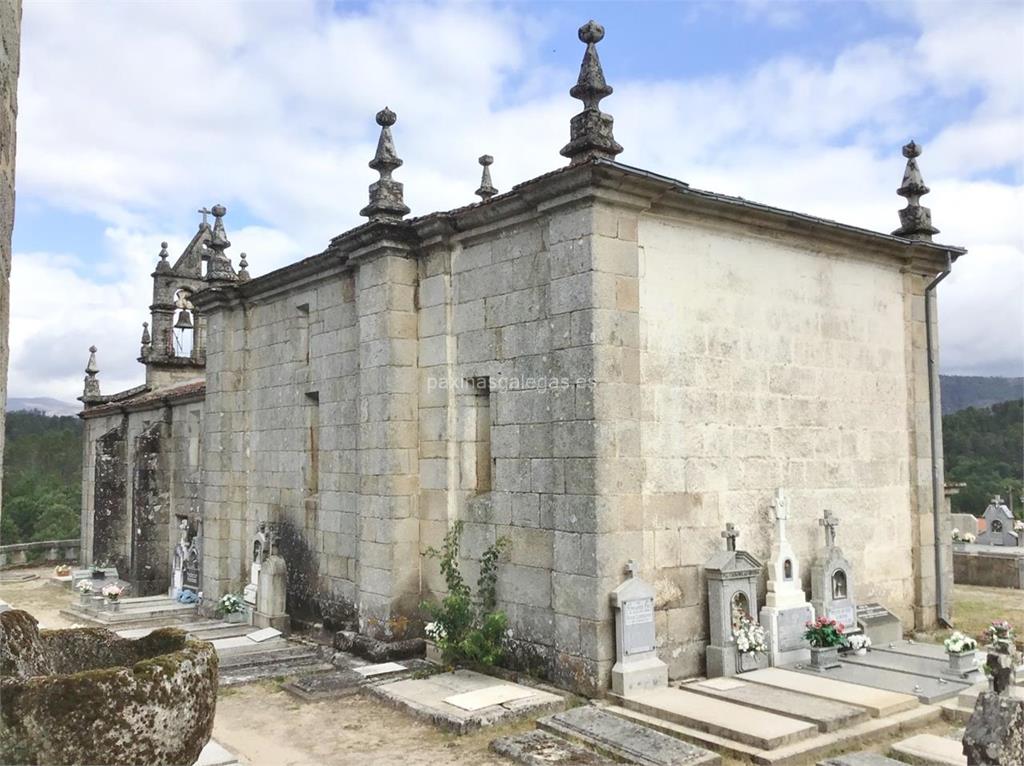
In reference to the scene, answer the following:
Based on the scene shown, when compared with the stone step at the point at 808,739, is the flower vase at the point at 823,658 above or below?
above

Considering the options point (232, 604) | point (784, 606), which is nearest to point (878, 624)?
point (784, 606)

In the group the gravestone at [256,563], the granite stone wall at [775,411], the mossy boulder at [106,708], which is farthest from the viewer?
the gravestone at [256,563]

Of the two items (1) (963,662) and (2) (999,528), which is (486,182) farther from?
(2) (999,528)

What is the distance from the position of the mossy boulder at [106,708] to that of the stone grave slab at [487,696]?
4.10 m

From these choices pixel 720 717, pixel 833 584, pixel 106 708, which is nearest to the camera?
pixel 106 708

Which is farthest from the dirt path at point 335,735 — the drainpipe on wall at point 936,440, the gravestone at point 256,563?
the drainpipe on wall at point 936,440

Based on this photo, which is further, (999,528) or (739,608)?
(999,528)

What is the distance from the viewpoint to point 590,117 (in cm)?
855

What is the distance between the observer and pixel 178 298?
73.6 ft

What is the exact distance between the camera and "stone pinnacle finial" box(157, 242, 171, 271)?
22094 millimetres

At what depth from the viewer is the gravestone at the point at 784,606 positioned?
9.34m

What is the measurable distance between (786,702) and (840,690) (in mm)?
779

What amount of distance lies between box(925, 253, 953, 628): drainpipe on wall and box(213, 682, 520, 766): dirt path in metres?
7.05

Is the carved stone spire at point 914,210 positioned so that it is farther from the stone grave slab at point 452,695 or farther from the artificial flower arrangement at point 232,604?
the artificial flower arrangement at point 232,604
